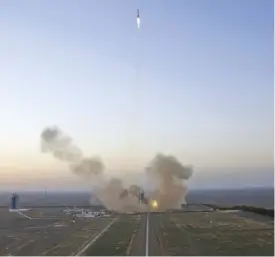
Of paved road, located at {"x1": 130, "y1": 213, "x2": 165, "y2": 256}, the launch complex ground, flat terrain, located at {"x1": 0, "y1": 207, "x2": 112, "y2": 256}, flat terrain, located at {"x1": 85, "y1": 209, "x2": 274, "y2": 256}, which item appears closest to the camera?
paved road, located at {"x1": 130, "y1": 213, "x2": 165, "y2": 256}

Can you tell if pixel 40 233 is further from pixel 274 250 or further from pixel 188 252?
pixel 274 250

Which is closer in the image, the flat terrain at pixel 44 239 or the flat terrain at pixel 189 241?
the flat terrain at pixel 189 241

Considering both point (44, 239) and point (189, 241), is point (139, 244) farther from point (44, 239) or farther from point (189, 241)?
point (44, 239)

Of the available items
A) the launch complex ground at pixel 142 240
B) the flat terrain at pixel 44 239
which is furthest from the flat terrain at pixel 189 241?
the flat terrain at pixel 44 239

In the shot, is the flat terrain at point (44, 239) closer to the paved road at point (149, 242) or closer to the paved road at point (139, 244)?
the paved road at point (139, 244)

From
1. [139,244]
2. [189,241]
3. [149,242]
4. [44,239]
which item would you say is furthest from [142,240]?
[44,239]

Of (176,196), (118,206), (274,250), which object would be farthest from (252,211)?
(274,250)

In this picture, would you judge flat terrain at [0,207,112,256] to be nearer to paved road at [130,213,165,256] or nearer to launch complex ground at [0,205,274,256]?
launch complex ground at [0,205,274,256]

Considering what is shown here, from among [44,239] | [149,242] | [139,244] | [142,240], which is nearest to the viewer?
[139,244]

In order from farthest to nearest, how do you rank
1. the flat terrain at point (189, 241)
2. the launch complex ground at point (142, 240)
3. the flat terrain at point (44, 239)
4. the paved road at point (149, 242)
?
1. the flat terrain at point (44, 239)
2. the launch complex ground at point (142, 240)
3. the flat terrain at point (189, 241)
4. the paved road at point (149, 242)

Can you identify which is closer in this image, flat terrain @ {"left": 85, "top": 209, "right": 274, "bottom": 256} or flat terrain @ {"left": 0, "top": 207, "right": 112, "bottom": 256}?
flat terrain @ {"left": 85, "top": 209, "right": 274, "bottom": 256}

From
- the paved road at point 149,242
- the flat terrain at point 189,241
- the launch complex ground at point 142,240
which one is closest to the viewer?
the paved road at point 149,242

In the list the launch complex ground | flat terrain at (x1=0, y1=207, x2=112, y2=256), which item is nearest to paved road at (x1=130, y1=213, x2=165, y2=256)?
the launch complex ground
